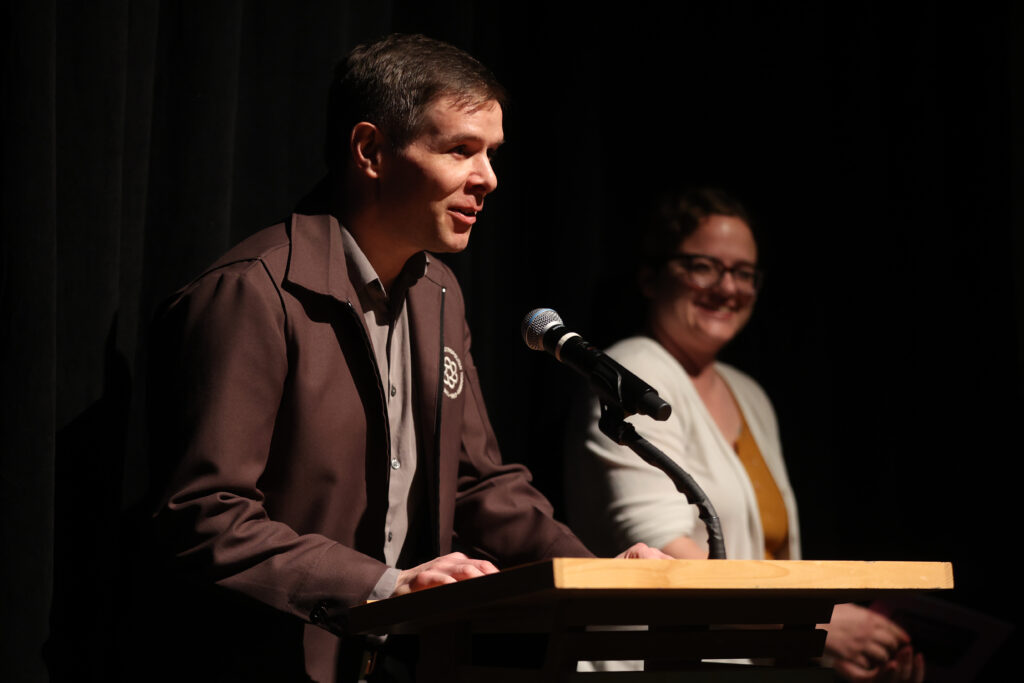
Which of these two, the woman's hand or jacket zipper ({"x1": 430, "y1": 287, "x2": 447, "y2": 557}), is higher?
jacket zipper ({"x1": 430, "y1": 287, "x2": 447, "y2": 557})

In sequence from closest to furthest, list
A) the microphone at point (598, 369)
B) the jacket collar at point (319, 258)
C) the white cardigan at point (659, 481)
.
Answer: the microphone at point (598, 369)
the jacket collar at point (319, 258)
the white cardigan at point (659, 481)

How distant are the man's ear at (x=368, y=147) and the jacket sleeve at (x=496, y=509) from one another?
38cm

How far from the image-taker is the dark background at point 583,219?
1676 mm

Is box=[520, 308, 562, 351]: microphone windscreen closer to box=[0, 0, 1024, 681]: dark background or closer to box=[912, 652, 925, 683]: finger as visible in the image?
box=[0, 0, 1024, 681]: dark background

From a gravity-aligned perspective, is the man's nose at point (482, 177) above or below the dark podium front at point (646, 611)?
above

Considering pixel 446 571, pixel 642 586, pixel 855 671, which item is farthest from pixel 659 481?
pixel 642 586

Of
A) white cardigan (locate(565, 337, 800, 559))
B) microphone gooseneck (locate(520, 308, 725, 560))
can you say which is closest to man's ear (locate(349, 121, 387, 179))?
microphone gooseneck (locate(520, 308, 725, 560))

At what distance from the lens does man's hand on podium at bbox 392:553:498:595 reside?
4.18 feet

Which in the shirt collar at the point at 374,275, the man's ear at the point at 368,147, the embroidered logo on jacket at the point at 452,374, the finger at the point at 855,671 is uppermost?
the man's ear at the point at 368,147

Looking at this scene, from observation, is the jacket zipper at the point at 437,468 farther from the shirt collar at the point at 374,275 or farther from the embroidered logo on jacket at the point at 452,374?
the shirt collar at the point at 374,275

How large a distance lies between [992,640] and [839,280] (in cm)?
119

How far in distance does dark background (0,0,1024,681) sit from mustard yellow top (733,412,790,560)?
0.45m

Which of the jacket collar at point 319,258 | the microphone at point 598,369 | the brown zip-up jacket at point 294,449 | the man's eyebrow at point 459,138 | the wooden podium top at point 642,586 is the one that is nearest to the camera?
the wooden podium top at point 642,586

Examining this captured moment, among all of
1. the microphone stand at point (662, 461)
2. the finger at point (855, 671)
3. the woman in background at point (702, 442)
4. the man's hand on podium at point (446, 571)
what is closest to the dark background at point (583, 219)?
the woman in background at point (702, 442)
